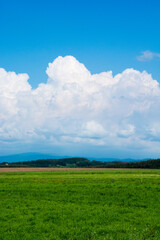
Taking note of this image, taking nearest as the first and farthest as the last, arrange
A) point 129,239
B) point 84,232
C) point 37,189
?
point 129,239 → point 84,232 → point 37,189

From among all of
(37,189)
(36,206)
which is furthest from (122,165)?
(36,206)

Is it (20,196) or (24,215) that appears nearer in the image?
(24,215)

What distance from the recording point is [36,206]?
29.3 meters

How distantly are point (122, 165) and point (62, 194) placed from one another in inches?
4699

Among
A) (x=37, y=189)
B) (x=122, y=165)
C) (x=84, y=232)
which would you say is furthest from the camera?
(x=122, y=165)

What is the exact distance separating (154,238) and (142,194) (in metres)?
20.1

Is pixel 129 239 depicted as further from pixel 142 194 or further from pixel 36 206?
pixel 142 194

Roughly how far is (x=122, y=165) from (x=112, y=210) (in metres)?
128

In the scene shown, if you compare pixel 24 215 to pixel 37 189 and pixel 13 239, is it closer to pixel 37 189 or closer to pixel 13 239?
pixel 13 239

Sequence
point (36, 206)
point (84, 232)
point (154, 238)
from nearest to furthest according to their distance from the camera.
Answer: point (154, 238)
point (84, 232)
point (36, 206)

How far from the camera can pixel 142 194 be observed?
37.5 metres

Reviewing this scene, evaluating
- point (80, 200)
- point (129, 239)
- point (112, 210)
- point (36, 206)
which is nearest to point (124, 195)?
point (80, 200)

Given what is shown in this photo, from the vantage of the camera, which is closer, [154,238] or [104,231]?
[154,238]

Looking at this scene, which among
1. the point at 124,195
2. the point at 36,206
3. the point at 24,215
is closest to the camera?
the point at 24,215
